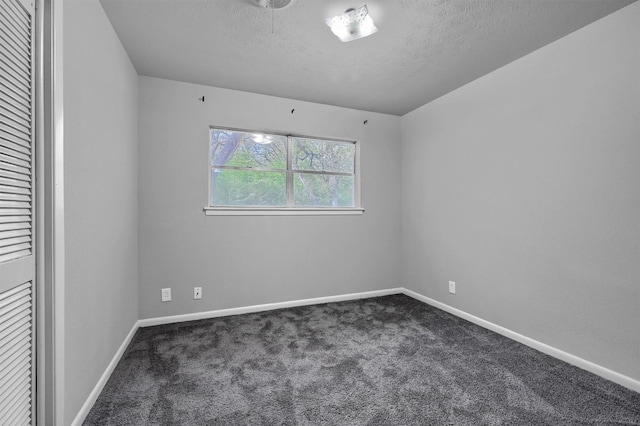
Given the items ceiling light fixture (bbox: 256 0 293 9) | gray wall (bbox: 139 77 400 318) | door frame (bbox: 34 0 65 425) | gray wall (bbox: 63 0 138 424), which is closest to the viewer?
door frame (bbox: 34 0 65 425)

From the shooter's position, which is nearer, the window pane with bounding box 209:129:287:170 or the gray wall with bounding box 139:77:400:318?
the gray wall with bounding box 139:77:400:318

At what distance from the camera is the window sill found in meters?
3.08

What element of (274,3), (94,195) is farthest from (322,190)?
(94,195)

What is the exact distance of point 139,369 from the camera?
205cm

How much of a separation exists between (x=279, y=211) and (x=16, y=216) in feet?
7.68

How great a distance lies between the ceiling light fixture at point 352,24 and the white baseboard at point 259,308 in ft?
8.73

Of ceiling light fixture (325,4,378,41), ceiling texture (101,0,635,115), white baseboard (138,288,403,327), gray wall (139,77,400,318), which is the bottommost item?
white baseboard (138,288,403,327)

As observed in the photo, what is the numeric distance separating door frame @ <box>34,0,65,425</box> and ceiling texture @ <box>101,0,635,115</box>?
0.83 meters

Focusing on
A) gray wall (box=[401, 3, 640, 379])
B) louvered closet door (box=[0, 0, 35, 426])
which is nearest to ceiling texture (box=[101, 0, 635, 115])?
gray wall (box=[401, 3, 640, 379])

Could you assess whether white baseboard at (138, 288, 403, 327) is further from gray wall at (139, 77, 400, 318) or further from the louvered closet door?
the louvered closet door

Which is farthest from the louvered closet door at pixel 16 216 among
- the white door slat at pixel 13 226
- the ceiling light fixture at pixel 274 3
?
the ceiling light fixture at pixel 274 3

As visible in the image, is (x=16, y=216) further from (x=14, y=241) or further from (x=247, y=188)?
(x=247, y=188)

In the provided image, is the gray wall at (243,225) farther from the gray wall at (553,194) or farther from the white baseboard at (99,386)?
the gray wall at (553,194)

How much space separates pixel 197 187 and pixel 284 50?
156 centimetres
